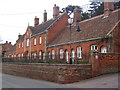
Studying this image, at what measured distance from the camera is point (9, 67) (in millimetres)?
38562

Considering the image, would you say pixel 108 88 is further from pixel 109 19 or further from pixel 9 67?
pixel 9 67

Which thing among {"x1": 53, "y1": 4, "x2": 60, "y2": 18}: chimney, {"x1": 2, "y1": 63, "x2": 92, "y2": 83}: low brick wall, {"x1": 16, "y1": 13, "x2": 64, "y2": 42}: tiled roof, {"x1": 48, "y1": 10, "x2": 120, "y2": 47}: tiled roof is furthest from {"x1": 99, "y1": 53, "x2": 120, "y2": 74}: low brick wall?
{"x1": 53, "y1": 4, "x2": 60, "y2": 18}: chimney

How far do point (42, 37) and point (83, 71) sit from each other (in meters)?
22.1

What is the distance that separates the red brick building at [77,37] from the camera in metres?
25.2

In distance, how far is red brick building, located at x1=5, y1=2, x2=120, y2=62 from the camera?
2522 centimetres

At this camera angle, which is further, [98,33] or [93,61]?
[98,33]

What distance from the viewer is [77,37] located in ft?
105

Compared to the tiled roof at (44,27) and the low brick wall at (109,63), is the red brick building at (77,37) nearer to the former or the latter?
the tiled roof at (44,27)

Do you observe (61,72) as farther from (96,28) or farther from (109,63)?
(96,28)

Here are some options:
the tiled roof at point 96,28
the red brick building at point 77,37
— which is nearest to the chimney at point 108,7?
the red brick building at point 77,37

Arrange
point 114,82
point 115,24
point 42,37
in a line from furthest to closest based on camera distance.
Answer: point 42,37
point 115,24
point 114,82

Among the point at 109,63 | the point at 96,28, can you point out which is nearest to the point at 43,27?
the point at 96,28

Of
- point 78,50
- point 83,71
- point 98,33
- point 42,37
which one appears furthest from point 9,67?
point 83,71

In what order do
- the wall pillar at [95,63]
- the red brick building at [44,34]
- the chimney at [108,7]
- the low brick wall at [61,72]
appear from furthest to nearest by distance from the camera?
the red brick building at [44,34], the chimney at [108,7], the wall pillar at [95,63], the low brick wall at [61,72]
